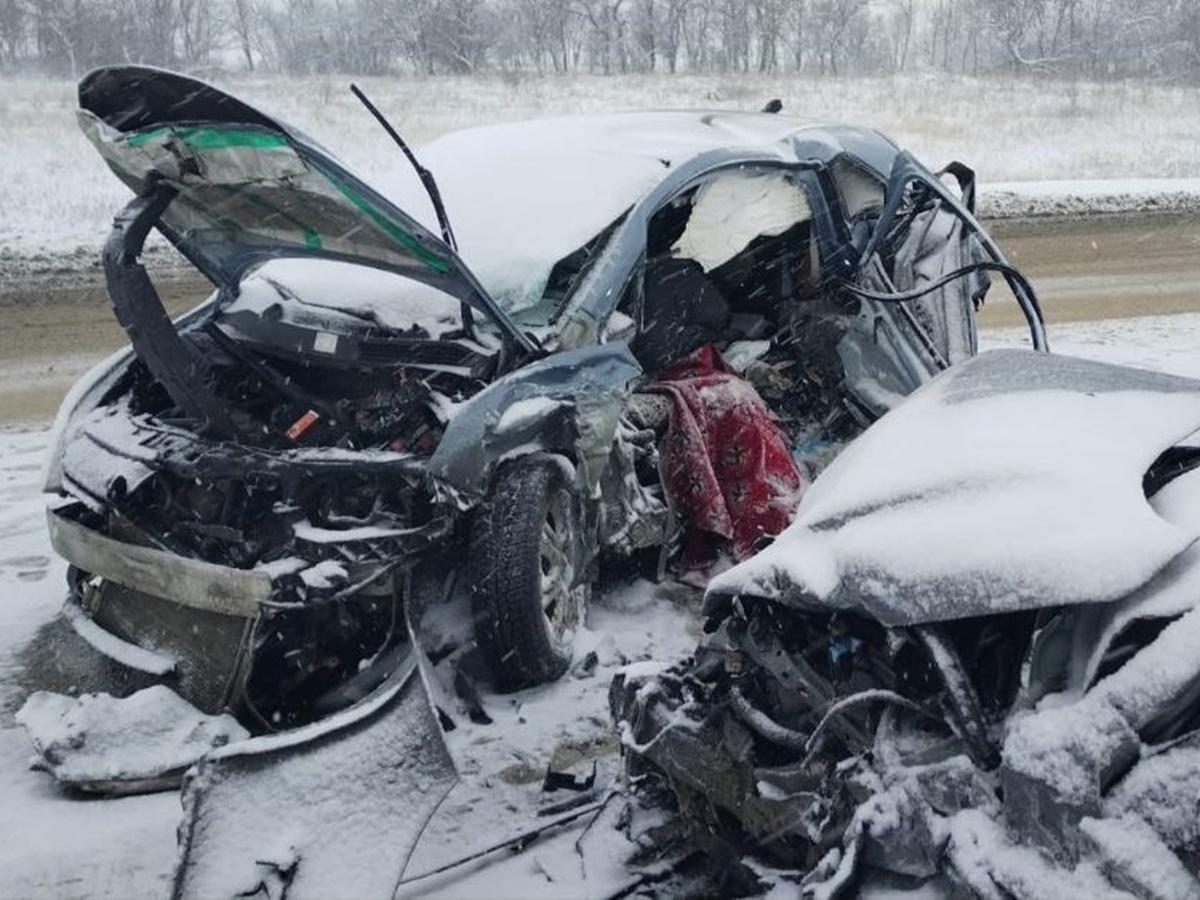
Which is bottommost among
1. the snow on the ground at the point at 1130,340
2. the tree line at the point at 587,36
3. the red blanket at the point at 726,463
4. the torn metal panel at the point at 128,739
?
the snow on the ground at the point at 1130,340

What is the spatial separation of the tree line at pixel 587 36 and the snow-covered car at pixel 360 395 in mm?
32751

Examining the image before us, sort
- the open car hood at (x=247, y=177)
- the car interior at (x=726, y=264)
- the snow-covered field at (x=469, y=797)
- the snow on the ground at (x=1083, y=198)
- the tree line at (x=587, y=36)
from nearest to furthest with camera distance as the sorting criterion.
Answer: the snow-covered field at (x=469, y=797) < the open car hood at (x=247, y=177) < the car interior at (x=726, y=264) < the snow on the ground at (x=1083, y=198) < the tree line at (x=587, y=36)

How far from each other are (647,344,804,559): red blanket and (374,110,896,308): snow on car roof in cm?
84

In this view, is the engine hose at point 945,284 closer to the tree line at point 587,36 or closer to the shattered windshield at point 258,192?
the shattered windshield at point 258,192

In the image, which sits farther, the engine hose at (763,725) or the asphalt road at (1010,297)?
the asphalt road at (1010,297)

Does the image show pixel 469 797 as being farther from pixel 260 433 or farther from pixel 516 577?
pixel 260 433

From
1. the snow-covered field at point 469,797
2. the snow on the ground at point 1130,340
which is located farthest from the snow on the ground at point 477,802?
the snow on the ground at point 1130,340

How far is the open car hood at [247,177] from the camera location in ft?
10.6

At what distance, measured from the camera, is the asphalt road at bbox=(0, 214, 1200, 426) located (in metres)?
8.15

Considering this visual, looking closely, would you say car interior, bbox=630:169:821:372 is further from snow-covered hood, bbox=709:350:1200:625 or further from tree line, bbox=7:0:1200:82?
tree line, bbox=7:0:1200:82

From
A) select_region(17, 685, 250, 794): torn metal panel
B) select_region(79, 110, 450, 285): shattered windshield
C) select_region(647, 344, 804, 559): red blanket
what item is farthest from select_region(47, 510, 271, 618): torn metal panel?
select_region(647, 344, 804, 559): red blanket

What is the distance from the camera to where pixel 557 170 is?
185 inches

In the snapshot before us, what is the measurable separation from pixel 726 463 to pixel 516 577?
4.74ft

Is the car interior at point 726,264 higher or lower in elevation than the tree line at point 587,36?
lower
